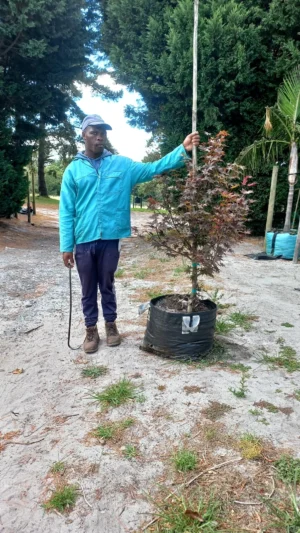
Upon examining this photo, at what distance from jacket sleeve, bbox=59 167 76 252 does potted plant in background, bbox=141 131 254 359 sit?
65cm

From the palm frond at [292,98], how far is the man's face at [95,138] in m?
6.33

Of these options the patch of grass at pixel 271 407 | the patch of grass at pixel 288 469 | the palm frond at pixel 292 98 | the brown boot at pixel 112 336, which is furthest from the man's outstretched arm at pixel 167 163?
the palm frond at pixel 292 98

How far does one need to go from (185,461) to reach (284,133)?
8434 mm

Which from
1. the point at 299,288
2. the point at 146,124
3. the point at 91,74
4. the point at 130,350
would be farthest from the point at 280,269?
the point at 91,74

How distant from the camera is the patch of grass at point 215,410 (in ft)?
7.38

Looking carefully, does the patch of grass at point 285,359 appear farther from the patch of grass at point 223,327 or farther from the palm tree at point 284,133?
the palm tree at point 284,133

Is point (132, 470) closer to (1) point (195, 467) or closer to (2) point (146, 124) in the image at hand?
(1) point (195, 467)

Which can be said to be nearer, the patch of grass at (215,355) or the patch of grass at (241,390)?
the patch of grass at (241,390)

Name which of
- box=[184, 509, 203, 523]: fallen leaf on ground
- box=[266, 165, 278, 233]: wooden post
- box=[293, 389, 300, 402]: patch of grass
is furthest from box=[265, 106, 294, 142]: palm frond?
box=[184, 509, 203, 523]: fallen leaf on ground

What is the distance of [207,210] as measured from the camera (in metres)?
2.90

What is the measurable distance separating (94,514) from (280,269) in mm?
5857

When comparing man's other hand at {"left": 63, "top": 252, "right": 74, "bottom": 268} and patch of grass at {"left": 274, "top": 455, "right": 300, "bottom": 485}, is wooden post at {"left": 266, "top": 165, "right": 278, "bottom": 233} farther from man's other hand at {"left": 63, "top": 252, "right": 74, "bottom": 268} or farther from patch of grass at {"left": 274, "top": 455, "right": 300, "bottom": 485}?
patch of grass at {"left": 274, "top": 455, "right": 300, "bottom": 485}

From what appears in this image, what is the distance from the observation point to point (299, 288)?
17.6ft

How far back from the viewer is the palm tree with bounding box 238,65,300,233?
7.85 metres
